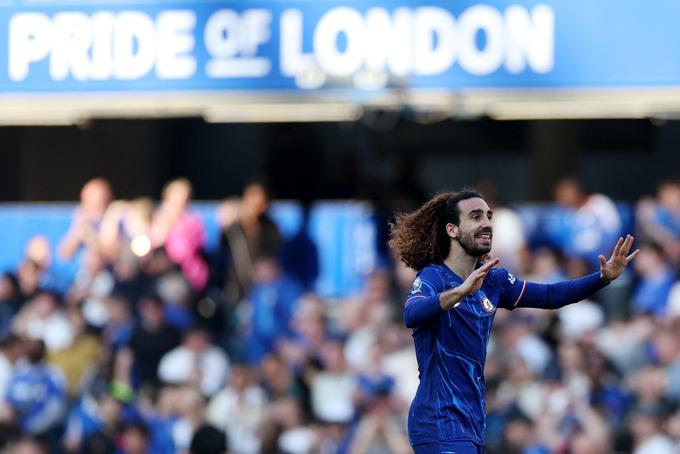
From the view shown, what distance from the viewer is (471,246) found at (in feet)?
23.7

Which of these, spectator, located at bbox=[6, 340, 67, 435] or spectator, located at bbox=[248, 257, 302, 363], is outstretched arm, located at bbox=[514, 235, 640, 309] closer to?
spectator, located at bbox=[248, 257, 302, 363]

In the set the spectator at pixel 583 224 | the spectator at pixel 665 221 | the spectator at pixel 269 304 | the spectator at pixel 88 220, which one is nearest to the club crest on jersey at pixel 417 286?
the spectator at pixel 665 221

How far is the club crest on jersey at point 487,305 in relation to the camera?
23.9 feet

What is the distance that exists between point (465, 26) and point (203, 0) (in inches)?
94.7

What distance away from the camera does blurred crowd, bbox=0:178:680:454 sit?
40.7ft

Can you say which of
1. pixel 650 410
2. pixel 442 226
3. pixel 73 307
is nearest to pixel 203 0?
pixel 73 307

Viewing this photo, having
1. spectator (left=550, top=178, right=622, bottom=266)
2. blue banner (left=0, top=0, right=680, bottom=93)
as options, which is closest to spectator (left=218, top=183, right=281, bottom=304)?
blue banner (left=0, top=0, right=680, bottom=93)

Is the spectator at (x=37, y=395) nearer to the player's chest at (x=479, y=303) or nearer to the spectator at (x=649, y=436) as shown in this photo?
the spectator at (x=649, y=436)

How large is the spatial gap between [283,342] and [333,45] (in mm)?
2768

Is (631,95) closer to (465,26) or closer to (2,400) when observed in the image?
(465,26)

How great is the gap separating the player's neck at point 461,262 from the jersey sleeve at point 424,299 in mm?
143

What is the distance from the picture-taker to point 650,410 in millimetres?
12055

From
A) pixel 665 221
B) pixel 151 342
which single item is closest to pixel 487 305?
pixel 665 221

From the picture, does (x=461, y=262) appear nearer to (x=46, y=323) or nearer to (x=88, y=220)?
(x=46, y=323)
